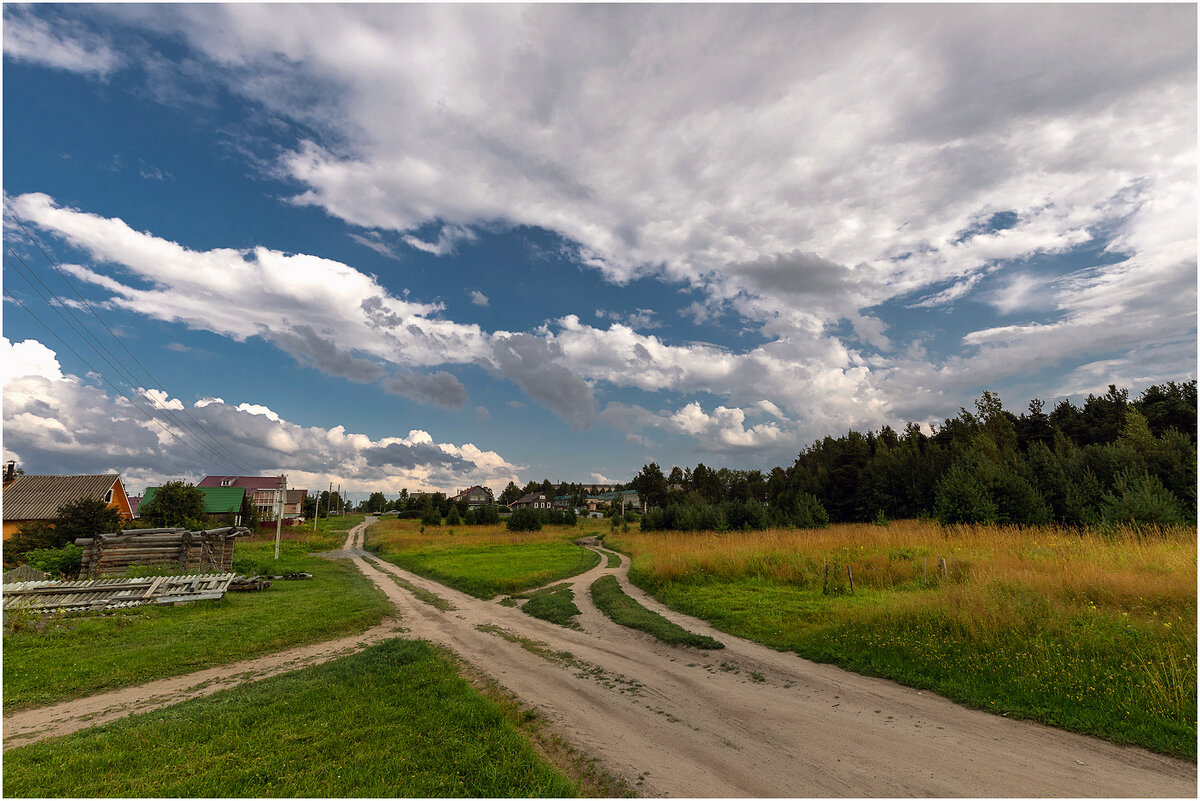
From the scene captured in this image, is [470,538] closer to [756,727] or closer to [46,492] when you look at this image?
[46,492]

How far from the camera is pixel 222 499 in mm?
63531

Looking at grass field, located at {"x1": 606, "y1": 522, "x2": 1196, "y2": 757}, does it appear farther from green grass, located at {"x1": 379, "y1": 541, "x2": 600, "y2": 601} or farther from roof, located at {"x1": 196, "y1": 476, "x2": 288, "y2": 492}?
roof, located at {"x1": 196, "y1": 476, "x2": 288, "y2": 492}

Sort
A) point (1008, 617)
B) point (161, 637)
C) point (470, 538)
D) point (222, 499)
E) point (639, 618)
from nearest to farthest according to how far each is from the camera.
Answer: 1. point (1008, 617)
2. point (161, 637)
3. point (639, 618)
4. point (470, 538)
5. point (222, 499)

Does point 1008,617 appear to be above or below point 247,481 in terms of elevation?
below

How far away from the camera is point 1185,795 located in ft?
18.4

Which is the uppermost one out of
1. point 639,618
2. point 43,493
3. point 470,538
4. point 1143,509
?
point 43,493

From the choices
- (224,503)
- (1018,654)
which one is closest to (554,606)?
(1018,654)

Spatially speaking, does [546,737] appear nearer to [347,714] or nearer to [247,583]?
[347,714]

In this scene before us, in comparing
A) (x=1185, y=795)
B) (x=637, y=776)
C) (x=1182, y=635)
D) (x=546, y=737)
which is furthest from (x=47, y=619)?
(x=1182, y=635)

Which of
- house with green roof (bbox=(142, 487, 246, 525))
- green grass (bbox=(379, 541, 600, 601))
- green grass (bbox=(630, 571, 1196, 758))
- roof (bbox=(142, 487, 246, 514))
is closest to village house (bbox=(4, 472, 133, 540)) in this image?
house with green roof (bbox=(142, 487, 246, 525))

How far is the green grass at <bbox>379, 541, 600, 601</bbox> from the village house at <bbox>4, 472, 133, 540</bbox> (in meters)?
25.9

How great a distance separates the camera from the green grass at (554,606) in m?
16.8

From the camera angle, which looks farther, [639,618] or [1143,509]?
[1143,509]

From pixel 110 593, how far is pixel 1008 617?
28317mm
